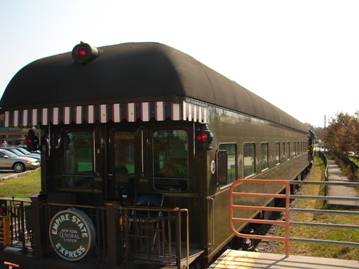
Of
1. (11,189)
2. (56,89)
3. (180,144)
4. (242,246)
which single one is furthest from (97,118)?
(11,189)

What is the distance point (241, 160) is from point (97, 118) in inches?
130

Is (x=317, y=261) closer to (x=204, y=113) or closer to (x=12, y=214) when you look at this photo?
(x=204, y=113)

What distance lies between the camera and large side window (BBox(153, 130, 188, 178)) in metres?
5.78

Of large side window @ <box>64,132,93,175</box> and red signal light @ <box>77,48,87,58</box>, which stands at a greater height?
red signal light @ <box>77,48,87,58</box>

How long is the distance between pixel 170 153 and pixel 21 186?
1581 cm

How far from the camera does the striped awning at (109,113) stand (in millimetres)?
4957

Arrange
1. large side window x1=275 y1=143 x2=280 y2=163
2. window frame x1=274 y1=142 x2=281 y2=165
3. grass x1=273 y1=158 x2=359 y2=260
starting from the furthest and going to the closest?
large side window x1=275 y1=143 x2=280 y2=163, window frame x1=274 y1=142 x2=281 y2=165, grass x1=273 y1=158 x2=359 y2=260

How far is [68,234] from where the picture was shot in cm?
529

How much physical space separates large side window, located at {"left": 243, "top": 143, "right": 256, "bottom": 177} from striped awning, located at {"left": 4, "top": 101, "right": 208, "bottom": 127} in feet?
8.53

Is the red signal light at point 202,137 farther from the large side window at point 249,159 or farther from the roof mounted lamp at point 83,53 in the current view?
the large side window at point 249,159

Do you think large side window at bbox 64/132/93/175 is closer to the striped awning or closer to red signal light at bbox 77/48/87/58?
the striped awning

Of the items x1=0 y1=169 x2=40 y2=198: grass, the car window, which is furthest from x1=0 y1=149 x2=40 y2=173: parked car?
x1=0 y1=169 x2=40 y2=198: grass

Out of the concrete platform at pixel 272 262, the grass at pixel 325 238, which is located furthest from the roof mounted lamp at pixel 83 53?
the grass at pixel 325 238

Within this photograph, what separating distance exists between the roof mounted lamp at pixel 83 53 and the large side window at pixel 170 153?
142 cm
